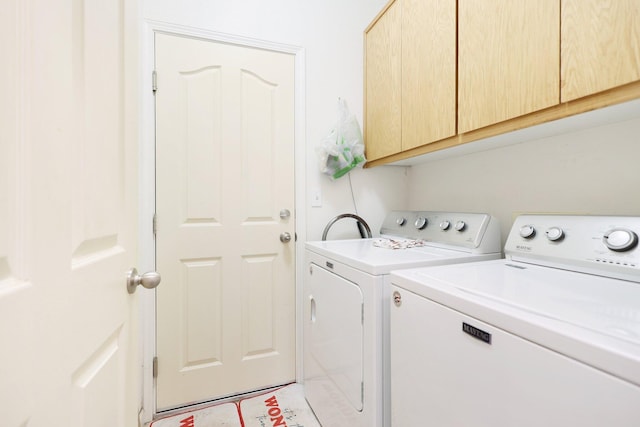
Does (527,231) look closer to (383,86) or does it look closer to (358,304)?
(358,304)

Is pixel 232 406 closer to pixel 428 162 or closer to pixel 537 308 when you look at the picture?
pixel 537 308

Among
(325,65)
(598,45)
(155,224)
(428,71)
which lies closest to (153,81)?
(155,224)

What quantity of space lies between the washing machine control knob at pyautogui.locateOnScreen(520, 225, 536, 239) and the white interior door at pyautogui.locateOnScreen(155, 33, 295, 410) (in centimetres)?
125

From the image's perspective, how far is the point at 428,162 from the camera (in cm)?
200

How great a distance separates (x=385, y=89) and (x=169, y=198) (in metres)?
1.44

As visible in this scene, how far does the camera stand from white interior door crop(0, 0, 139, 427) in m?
0.35

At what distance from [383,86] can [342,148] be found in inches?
17.8

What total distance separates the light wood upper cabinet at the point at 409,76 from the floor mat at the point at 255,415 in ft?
5.17

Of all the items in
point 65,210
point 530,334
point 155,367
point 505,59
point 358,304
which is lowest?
point 155,367

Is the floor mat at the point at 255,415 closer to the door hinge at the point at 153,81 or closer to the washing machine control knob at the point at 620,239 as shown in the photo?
the washing machine control knob at the point at 620,239

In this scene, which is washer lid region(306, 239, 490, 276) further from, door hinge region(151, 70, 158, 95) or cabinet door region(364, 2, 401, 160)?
door hinge region(151, 70, 158, 95)

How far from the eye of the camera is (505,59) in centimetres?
107

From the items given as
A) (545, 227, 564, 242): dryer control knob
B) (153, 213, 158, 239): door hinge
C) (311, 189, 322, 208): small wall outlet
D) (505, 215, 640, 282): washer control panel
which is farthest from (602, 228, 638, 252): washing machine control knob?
(153, 213, 158, 239): door hinge

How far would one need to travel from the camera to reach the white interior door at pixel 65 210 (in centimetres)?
35
